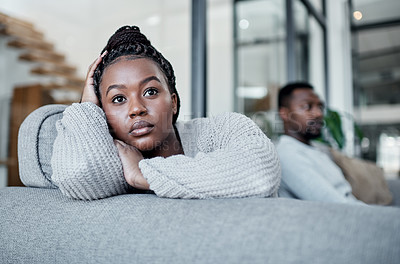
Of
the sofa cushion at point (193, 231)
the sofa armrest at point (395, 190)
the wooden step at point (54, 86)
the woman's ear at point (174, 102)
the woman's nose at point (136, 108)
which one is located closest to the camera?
the sofa cushion at point (193, 231)

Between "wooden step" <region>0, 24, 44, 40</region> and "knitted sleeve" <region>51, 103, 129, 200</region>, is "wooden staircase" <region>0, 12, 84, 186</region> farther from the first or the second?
"knitted sleeve" <region>51, 103, 129, 200</region>

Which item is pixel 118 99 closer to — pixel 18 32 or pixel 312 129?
pixel 18 32

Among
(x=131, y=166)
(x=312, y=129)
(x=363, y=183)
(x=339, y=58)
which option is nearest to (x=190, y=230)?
(x=131, y=166)

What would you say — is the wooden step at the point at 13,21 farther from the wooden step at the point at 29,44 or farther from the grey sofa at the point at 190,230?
the grey sofa at the point at 190,230

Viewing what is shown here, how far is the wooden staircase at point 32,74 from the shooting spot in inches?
60.9

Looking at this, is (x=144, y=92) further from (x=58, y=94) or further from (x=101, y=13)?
(x=101, y=13)

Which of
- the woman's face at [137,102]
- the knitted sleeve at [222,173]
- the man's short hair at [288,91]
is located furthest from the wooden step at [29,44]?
the man's short hair at [288,91]

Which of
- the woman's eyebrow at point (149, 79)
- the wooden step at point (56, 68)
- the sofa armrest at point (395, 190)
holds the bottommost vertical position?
the sofa armrest at point (395, 190)

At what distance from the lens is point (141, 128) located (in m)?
0.90

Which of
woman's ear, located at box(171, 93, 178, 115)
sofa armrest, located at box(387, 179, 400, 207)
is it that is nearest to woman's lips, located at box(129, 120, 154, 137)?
woman's ear, located at box(171, 93, 178, 115)

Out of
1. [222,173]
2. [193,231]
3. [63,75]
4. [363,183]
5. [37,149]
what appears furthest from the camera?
[363,183]

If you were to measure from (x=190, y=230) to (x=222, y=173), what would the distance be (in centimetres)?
15

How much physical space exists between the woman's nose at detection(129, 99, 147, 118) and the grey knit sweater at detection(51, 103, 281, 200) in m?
0.07

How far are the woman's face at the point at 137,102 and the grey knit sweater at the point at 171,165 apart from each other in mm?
46
